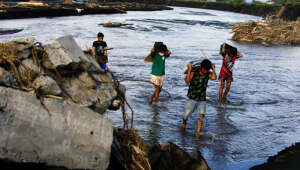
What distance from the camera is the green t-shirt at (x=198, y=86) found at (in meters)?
6.53

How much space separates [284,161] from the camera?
588 centimetres

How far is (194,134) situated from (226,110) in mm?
2303

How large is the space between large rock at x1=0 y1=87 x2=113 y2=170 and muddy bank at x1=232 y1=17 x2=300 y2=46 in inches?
941

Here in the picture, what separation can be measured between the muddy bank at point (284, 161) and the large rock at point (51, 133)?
10.3 feet

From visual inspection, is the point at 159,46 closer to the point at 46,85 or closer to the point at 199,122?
the point at 199,122

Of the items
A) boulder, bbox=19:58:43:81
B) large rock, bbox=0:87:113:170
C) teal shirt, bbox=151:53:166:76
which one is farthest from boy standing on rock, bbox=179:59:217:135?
boulder, bbox=19:58:43:81

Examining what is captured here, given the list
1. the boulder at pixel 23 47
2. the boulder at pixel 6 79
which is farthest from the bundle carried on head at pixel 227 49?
the boulder at pixel 6 79

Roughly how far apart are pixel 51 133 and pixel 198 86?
3587mm

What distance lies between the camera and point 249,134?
7441 mm

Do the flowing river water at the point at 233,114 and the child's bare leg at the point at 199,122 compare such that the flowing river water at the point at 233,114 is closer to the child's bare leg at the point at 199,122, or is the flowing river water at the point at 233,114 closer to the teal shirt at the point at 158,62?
the child's bare leg at the point at 199,122

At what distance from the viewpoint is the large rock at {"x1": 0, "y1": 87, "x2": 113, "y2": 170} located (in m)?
3.68

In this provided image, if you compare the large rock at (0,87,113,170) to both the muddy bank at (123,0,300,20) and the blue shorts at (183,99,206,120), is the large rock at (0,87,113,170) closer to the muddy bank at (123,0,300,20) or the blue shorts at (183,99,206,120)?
the blue shorts at (183,99,206,120)

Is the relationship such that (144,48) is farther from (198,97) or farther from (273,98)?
(198,97)

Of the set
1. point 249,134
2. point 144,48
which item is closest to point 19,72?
point 249,134
